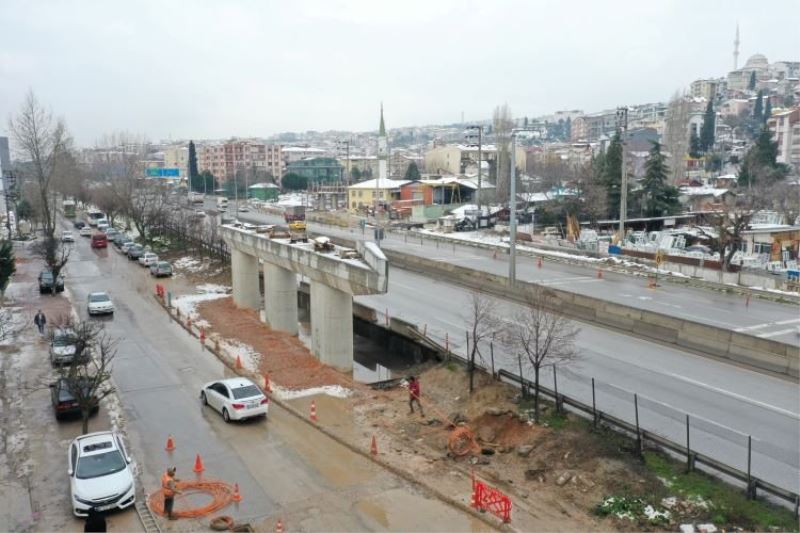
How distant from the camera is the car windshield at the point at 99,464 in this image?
13.8 m

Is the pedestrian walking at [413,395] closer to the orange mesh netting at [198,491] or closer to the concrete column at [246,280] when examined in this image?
the orange mesh netting at [198,491]

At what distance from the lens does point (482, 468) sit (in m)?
15.7

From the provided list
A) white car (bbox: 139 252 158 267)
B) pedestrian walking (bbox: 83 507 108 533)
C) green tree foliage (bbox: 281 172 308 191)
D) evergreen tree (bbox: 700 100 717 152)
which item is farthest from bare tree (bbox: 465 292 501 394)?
evergreen tree (bbox: 700 100 717 152)

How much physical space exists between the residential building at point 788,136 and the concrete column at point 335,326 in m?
124

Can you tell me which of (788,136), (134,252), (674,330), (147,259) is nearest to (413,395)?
(674,330)

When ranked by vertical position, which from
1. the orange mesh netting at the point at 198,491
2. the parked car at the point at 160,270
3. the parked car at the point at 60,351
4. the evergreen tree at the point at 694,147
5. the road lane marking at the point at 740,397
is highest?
the evergreen tree at the point at 694,147

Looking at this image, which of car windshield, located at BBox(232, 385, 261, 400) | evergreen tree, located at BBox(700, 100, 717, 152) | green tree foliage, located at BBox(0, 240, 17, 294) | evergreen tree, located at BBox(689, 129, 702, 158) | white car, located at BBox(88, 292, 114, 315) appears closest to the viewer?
car windshield, located at BBox(232, 385, 261, 400)

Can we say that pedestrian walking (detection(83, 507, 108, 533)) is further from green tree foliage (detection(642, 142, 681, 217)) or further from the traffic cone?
green tree foliage (detection(642, 142, 681, 217))

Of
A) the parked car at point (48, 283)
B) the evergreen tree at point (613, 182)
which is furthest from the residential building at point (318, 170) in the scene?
the parked car at point (48, 283)

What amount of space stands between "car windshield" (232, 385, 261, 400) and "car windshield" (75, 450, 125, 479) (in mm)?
4250

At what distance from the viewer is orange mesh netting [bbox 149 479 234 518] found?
13234 millimetres

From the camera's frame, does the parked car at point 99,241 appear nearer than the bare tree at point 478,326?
No

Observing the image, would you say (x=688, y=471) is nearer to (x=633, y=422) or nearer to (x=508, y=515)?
(x=633, y=422)

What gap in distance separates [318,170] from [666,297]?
13815cm
